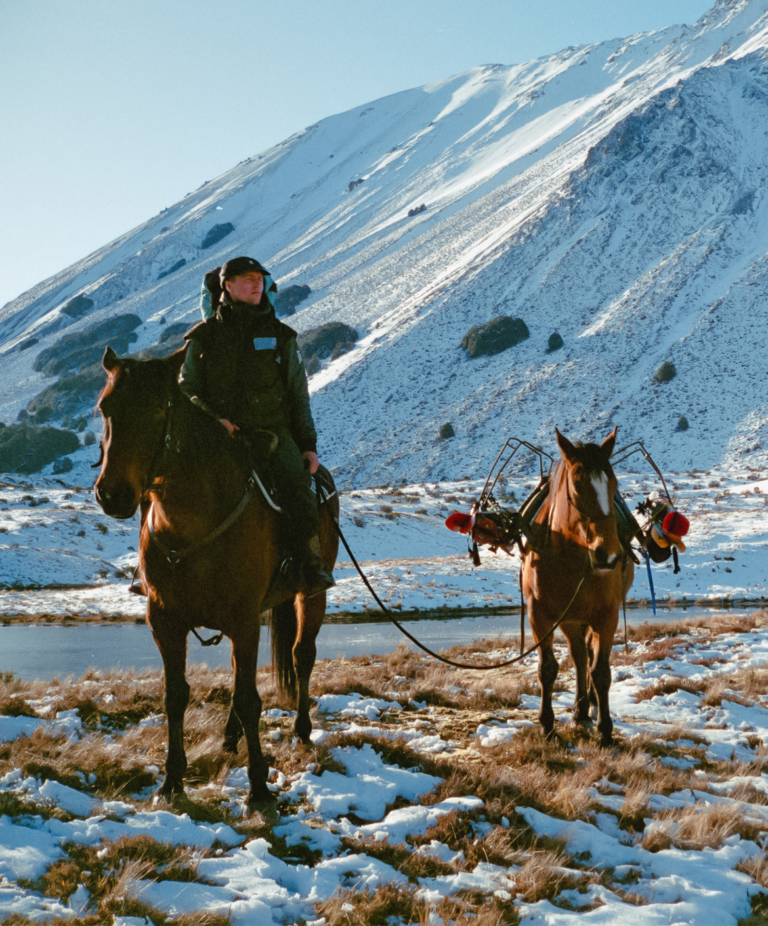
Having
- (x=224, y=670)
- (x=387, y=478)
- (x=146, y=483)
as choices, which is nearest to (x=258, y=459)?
(x=146, y=483)

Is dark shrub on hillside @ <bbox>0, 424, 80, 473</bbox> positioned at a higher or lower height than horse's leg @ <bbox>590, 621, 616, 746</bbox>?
higher

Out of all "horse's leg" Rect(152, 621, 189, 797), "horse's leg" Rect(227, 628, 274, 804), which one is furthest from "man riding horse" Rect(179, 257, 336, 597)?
"horse's leg" Rect(152, 621, 189, 797)

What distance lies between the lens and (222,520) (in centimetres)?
495

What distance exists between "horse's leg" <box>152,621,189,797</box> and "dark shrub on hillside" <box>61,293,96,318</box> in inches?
5092

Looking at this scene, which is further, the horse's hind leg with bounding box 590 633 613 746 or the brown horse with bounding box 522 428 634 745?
the horse's hind leg with bounding box 590 633 613 746

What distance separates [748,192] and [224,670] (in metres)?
83.5

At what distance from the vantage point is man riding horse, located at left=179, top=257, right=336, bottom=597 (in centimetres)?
532

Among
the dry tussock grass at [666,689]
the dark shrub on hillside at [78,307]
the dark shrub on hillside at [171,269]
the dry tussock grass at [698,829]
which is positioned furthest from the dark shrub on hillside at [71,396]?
the dry tussock grass at [698,829]

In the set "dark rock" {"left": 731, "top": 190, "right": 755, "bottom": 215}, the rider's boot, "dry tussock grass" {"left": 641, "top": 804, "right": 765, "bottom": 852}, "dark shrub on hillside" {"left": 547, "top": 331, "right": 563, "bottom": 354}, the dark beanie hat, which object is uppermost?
"dark rock" {"left": 731, "top": 190, "right": 755, "bottom": 215}

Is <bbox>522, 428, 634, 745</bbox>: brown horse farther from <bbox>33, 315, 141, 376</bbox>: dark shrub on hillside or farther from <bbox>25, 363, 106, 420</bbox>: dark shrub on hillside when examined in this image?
<bbox>33, 315, 141, 376</bbox>: dark shrub on hillside

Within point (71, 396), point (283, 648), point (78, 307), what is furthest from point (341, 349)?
point (78, 307)

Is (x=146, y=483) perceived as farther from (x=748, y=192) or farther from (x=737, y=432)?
(x=748, y=192)

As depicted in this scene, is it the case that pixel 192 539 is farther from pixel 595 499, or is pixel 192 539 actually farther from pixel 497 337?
pixel 497 337

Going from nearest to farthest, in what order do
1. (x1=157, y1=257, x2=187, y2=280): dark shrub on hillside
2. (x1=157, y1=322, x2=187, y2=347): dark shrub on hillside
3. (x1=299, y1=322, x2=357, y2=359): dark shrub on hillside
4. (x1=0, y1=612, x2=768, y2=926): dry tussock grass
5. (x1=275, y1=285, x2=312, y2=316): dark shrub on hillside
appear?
(x1=0, y1=612, x2=768, y2=926): dry tussock grass, (x1=299, y1=322, x2=357, y2=359): dark shrub on hillside, (x1=157, y1=322, x2=187, y2=347): dark shrub on hillside, (x1=275, y1=285, x2=312, y2=316): dark shrub on hillside, (x1=157, y1=257, x2=187, y2=280): dark shrub on hillside
